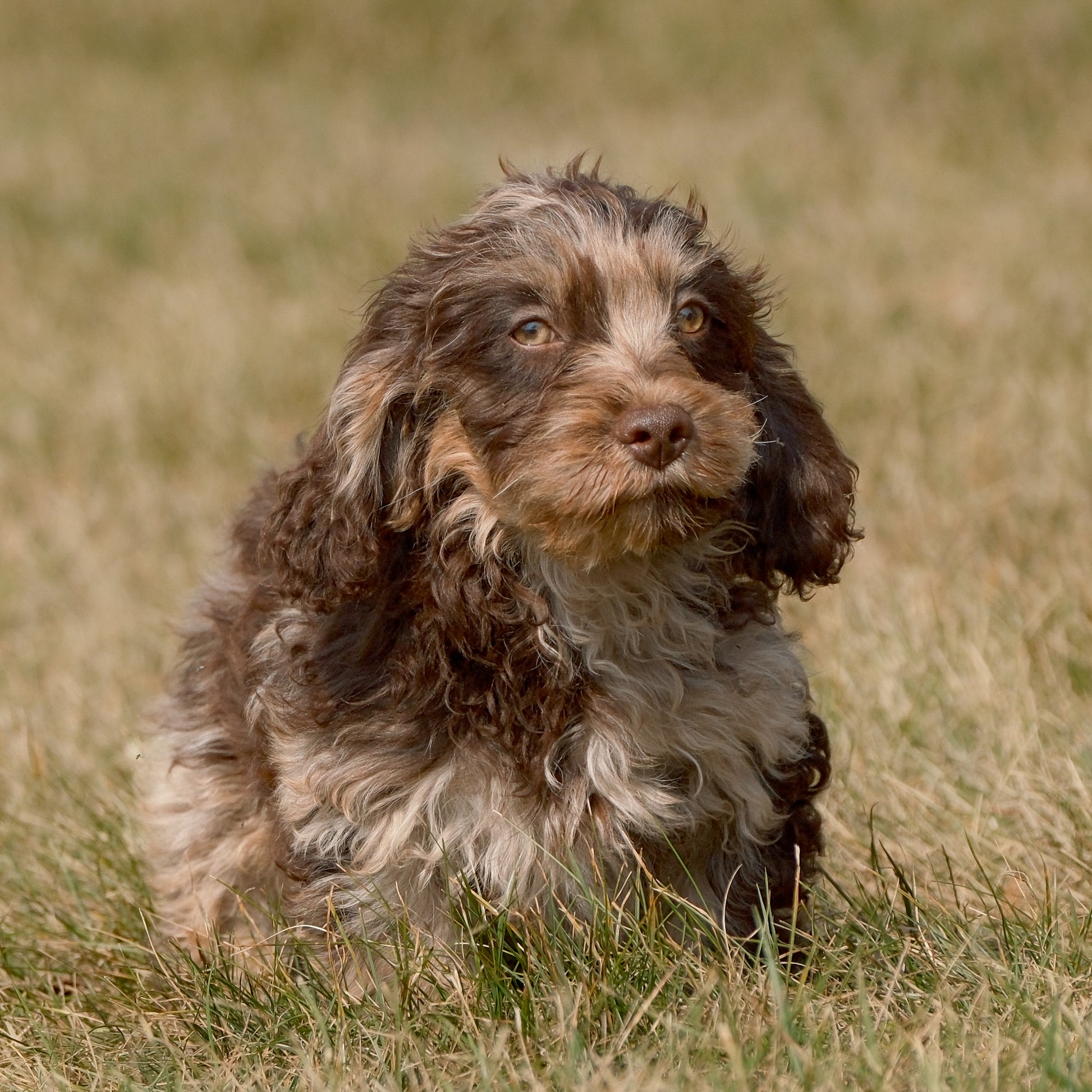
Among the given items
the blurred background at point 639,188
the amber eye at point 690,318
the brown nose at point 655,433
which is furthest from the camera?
the blurred background at point 639,188

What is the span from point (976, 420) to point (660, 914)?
4.36 meters

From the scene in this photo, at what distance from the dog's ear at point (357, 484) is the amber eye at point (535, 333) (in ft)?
0.90

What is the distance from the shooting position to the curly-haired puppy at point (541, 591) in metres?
3.27

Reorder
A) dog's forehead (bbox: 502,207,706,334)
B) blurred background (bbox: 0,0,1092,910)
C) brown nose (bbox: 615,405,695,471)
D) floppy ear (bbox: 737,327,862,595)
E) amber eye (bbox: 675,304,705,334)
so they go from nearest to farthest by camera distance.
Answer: brown nose (bbox: 615,405,695,471)
dog's forehead (bbox: 502,207,706,334)
amber eye (bbox: 675,304,705,334)
floppy ear (bbox: 737,327,862,595)
blurred background (bbox: 0,0,1092,910)

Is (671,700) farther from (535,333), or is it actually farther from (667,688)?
(535,333)

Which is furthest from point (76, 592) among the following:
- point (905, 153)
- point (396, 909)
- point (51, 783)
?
point (905, 153)

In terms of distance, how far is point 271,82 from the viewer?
55.5 ft

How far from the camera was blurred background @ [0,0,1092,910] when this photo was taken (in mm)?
4805

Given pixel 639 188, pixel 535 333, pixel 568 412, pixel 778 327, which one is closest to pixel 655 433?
pixel 568 412

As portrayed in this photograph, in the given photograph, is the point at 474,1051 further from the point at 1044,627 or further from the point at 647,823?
the point at 1044,627

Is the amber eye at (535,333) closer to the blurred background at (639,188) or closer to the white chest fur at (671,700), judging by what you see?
the white chest fur at (671,700)

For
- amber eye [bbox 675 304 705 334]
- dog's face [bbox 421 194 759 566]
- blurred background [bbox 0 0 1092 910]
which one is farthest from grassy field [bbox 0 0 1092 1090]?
amber eye [bbox 675 304 705 334]

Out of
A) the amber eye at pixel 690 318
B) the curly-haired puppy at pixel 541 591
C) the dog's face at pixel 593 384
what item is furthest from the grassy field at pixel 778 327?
the amber eye at pixel 690 318

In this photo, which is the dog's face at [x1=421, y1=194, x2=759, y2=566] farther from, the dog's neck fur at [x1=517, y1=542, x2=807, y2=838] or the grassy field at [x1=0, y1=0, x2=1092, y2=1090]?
the grassy field at [x1=0, y1=0, x2=1092, y2=1090]
